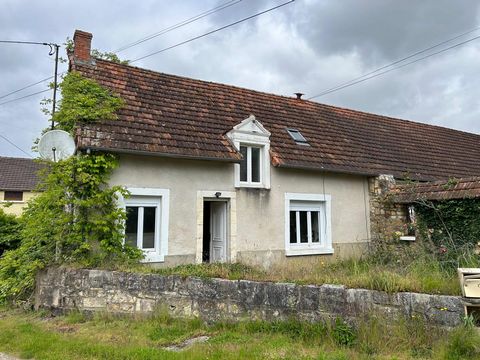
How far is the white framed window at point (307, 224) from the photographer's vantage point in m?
12.2

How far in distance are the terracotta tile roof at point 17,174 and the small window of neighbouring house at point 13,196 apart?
523 millimetres

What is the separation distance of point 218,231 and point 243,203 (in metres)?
1.13

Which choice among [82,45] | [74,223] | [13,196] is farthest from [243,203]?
[13,196]

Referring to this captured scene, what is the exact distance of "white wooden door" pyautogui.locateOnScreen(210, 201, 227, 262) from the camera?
11.2 m

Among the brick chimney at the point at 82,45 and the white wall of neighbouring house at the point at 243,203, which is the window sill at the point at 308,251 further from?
the brick chimney at the point at 82,45

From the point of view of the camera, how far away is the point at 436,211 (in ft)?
38.8

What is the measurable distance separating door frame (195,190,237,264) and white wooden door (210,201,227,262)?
0.14m

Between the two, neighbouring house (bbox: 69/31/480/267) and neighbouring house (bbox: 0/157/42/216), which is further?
neighbouring house (bbox: 0/157/42/216)

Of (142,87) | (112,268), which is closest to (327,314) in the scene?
(112,268)

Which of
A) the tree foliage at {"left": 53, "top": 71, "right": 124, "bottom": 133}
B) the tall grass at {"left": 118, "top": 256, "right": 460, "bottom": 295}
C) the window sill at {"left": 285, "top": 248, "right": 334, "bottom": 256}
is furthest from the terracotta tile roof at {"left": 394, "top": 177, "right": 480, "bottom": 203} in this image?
the tree foliage at {"left": 53, "top": 71, "right": 124, "bottom": 133}

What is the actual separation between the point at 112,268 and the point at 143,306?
114 centimetres

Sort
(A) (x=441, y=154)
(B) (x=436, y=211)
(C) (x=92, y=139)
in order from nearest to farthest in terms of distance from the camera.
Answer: (C) (x=92, y=139) → (B) (x=436, y=211) → (A) (x=441, y=154)

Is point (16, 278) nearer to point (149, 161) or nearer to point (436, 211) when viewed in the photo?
point (149, 161)

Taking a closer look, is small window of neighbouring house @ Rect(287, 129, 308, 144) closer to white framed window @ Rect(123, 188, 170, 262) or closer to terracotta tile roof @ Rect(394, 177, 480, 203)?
terracotta tile roof @ Rect(394, 177, 480, 203)
